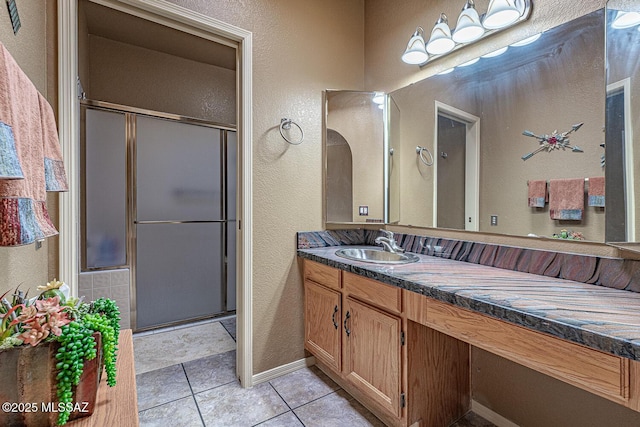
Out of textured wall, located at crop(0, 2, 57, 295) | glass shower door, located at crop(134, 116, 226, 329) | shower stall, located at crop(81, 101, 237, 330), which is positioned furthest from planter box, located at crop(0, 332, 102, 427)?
glass shower door, located at crop(134, 116, 226, 329)

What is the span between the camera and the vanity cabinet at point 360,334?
55.8 inches

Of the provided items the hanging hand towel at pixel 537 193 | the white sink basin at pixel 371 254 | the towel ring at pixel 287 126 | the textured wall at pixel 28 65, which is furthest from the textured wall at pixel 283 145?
the hanging hand towel at pixel 537 193

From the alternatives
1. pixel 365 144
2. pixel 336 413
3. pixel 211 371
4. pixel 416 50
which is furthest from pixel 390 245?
pixel 211 371

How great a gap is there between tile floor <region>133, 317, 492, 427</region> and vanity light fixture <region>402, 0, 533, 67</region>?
2.08 meters

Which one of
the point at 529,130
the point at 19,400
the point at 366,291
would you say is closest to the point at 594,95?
the point at 529,130

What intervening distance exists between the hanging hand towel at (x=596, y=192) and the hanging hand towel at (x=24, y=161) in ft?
6.19

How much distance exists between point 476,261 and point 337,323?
2.87ft

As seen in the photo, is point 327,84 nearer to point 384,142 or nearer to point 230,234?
point 384,142

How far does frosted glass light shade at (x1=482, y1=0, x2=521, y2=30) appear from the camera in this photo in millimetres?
1438

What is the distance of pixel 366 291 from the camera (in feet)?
5.12

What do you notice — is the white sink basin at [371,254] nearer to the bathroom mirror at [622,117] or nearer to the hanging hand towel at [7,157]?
the bathroom mirror at [622,117]

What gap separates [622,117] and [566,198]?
36 cm

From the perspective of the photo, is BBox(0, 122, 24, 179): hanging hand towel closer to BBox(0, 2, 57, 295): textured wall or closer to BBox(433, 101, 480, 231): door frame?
BBox(0, 2, 57, 295): textured wall

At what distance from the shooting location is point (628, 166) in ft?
3.64
